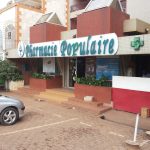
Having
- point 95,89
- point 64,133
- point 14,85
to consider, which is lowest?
point 64,133

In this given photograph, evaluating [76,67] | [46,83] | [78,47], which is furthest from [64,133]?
[76,67]

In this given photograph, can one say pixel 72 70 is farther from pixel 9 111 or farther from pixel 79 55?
pixel 9 111

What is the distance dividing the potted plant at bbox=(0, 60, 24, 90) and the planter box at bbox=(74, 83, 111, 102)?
6.63m

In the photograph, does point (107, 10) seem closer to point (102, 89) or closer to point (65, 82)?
point (102, 89)

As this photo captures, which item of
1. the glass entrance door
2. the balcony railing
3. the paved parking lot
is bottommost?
the paved parking lot

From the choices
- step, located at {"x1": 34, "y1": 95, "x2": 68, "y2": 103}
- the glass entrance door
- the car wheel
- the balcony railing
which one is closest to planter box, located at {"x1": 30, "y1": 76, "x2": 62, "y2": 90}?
the glass entrance door

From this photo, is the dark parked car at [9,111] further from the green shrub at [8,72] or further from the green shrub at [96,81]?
the green shrub at [8,72]

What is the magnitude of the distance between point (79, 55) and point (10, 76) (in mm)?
7689

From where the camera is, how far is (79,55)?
12164 mm

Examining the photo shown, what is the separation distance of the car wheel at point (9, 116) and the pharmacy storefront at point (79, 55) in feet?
15.4

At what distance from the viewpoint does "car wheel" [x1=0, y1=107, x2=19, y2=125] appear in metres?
8.52

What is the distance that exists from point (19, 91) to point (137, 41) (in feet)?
32.9

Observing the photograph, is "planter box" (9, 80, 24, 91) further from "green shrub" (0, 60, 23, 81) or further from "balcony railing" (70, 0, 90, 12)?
"balcony railing" (70, 0, 90, 12)

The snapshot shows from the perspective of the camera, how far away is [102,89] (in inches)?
467
